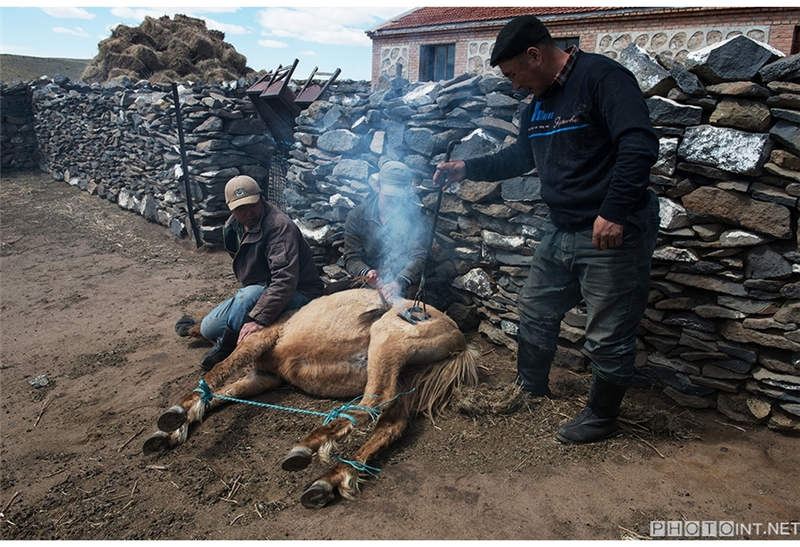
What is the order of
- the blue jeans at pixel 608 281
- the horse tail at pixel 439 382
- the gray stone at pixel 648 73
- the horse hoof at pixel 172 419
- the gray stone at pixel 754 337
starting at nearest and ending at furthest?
the blue jeans at pixel 608 281 → the gray stone at pixel 754 337 → the horse hoof at pixel 172 419 → the gray stone at pixel 648 73 → the horse tail at pixel 439 382

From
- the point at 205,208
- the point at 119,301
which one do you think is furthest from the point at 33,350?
the point at 205,208

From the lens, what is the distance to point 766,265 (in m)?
3.13

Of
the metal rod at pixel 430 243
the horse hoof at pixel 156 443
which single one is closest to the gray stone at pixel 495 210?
the metal rod at pixel 430 243

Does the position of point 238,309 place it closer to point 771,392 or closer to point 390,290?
point 390,290

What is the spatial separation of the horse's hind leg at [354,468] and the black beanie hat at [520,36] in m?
2.28

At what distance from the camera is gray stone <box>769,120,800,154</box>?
2902mm

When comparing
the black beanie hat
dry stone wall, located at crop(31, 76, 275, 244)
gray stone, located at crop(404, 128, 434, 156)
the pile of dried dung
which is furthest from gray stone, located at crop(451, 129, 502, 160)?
the pile of dried dung

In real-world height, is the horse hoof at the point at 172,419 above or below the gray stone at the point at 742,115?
below

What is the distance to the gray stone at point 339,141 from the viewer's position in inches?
219

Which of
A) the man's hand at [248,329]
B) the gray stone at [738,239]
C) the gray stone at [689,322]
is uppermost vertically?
the gray stone at [738,239]

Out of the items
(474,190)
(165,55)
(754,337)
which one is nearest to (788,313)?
(754,337)

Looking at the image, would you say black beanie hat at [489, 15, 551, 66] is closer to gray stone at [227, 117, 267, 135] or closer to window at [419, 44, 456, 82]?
gray stone at [227, 117, 267, 135]

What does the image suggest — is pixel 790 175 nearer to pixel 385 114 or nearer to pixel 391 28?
pixel 385 114

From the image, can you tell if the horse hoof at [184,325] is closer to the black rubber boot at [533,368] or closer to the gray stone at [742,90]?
the black rubber boot at [533,368]
